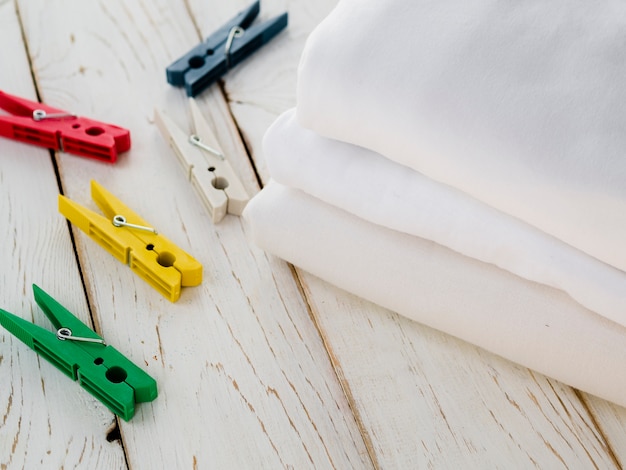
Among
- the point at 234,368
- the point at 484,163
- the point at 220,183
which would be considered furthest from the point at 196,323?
the point at 484,163

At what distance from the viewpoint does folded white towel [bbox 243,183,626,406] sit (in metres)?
0.63

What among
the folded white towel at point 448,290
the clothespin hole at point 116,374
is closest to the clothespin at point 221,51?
the folded white towel at point 448,290

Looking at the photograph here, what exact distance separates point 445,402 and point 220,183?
0.98ft

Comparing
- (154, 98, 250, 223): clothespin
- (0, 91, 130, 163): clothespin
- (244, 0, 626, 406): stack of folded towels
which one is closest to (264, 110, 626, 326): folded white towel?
(244, 0, 626, 406): stack of folded towels

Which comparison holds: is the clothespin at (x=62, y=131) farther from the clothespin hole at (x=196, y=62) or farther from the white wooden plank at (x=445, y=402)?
the white wooden plank at (x=445, y=402)

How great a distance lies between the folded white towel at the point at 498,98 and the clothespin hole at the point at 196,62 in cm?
30

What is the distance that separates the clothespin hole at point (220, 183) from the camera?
0.79 m

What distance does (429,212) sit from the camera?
622 mm

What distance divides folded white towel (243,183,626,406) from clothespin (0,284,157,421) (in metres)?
0.16

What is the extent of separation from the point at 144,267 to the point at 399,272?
0.22 meters

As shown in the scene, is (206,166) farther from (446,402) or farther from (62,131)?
(446,402)

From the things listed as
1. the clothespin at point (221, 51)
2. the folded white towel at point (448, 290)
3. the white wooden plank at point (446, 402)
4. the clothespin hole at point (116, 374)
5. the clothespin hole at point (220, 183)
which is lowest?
the white wooden plank at point (446, 402)

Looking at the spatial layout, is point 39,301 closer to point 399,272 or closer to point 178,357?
point 178,357

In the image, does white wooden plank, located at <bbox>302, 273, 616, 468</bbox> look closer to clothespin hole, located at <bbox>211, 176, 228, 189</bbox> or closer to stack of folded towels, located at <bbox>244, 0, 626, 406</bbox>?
stack of folded towels, located at <bbox>244, 0, 626, 406</bbox>
